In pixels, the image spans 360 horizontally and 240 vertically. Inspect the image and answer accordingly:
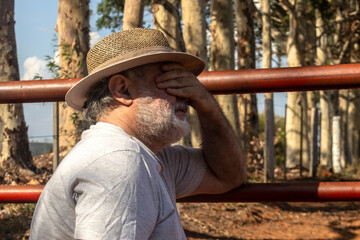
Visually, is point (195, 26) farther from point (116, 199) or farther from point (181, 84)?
point (116, 199)

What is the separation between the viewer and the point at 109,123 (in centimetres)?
203

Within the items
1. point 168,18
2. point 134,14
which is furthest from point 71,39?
point 134,14

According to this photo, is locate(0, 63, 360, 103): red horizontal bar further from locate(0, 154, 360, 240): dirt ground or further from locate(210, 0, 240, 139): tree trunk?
locate(210, 0, 240, 139): tree trunk

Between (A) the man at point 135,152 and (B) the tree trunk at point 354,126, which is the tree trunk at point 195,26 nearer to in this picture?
(A) the man at point 135,152

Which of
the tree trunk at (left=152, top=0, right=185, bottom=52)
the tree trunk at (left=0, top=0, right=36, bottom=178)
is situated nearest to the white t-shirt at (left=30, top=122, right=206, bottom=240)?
the tree trunk at (left=152, top=0, right=185, bottom=52)

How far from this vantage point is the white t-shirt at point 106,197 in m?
1.61

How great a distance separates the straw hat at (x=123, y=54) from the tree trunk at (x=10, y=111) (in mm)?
7504

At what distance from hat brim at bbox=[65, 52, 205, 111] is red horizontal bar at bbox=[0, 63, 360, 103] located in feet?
0.21

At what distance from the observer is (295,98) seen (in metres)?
17.9

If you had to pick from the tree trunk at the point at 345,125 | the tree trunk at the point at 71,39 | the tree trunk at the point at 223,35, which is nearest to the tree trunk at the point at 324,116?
the tree trunk at the point at 345,125

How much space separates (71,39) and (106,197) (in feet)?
22.9

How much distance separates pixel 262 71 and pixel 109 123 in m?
0.62

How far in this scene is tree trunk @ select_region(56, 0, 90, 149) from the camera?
8.08 metres

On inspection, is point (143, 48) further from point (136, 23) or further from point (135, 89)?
point (136, 23)
